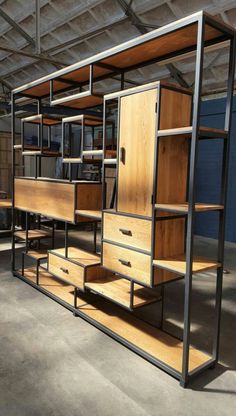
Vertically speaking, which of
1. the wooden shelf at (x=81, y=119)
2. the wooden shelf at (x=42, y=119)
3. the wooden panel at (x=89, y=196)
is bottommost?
the wooden panel at (x=89, y=196)

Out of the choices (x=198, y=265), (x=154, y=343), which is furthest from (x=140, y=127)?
(x=154, y=343)

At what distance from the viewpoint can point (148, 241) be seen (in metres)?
2.40

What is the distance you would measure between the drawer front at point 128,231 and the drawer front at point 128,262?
62 mm

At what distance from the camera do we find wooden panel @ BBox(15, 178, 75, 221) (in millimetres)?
3275

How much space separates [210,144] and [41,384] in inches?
241

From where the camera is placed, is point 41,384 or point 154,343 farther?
point 154,343

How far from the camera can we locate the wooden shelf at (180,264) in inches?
86.2

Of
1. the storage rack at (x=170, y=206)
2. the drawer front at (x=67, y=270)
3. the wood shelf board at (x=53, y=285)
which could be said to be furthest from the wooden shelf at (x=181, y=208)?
the wood shelf board at (x=53, y=285)

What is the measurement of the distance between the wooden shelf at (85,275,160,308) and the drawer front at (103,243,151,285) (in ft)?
0.83

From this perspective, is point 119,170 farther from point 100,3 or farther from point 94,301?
point 100,3

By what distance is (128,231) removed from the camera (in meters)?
2.57

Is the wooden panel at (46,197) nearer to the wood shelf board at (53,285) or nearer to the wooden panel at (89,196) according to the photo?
the wooden panel at (89,196)

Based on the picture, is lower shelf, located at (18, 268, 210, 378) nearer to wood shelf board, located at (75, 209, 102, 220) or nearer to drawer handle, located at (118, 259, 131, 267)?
drawer handle, located at (118, 259, 131, 267)

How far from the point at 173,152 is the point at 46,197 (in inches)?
66.6
